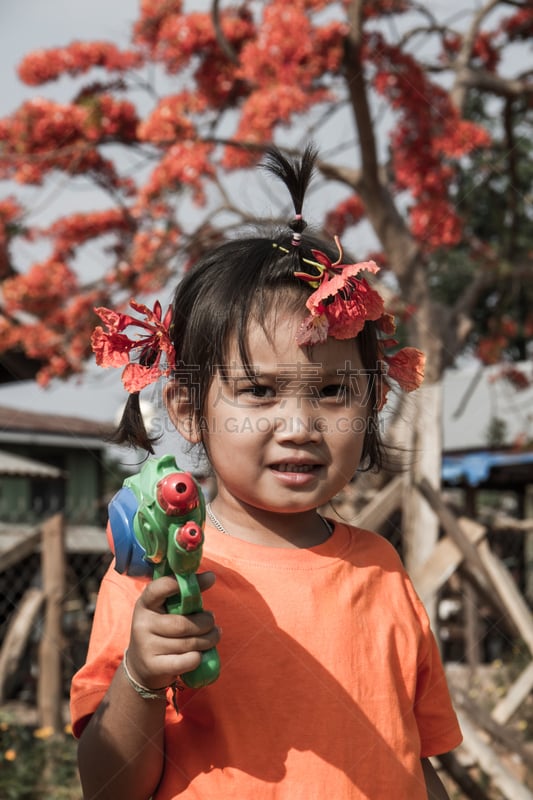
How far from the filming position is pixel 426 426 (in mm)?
4363

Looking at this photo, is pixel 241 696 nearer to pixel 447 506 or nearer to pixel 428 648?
pixel 428 648

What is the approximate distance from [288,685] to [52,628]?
3.71m

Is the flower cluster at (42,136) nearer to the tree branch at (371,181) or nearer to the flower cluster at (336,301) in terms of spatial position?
the tree branch at (371,181)

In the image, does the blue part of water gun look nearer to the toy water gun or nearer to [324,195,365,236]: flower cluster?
the toy water gun

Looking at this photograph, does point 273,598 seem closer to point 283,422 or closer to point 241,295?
point 283,422

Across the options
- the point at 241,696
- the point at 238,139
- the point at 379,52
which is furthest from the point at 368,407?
the point at 379,52

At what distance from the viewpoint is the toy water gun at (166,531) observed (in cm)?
104

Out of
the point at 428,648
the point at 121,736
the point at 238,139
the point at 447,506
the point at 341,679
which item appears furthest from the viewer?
the point at 238,139

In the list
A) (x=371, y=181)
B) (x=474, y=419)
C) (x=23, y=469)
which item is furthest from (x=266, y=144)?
(x=474, y=419)

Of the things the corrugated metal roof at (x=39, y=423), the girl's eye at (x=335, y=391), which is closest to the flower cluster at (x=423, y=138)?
the girl's eye at (x=335, y=391)

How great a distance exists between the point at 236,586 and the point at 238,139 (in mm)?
4761

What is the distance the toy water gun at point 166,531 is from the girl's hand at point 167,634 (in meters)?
0.01

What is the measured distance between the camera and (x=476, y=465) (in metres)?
10.2

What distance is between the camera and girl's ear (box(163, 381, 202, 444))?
1503 millimetres
